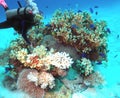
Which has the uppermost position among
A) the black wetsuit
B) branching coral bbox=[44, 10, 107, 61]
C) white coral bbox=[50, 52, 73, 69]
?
branching coral bbox=[44, 10, 107, 61]

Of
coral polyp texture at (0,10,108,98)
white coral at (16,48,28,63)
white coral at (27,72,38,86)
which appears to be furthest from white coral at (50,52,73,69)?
white coral at (16,48,28,63)

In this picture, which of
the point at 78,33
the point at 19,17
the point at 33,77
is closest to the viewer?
the point at 19,17

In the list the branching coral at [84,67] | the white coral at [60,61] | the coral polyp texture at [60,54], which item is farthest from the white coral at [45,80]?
the branching coral at [84,67]

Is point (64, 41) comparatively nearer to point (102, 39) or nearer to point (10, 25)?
point (102, 39)

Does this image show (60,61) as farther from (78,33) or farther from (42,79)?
(78,33)

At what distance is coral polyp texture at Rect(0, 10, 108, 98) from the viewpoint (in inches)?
197

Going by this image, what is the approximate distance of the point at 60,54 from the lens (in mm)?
5098

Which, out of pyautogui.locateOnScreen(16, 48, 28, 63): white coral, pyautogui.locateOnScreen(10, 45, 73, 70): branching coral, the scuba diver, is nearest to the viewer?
the scuba diver

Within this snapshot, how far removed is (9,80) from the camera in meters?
5.59

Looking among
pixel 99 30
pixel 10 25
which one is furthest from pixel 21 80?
pixel 99 30

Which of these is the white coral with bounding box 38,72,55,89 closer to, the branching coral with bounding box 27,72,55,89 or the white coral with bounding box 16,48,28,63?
the branching coral with bounding box 27,72,55,89

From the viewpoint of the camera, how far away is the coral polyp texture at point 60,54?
4.99 metres

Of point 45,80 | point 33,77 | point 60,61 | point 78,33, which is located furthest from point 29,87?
point 78,33

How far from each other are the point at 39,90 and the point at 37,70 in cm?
42
